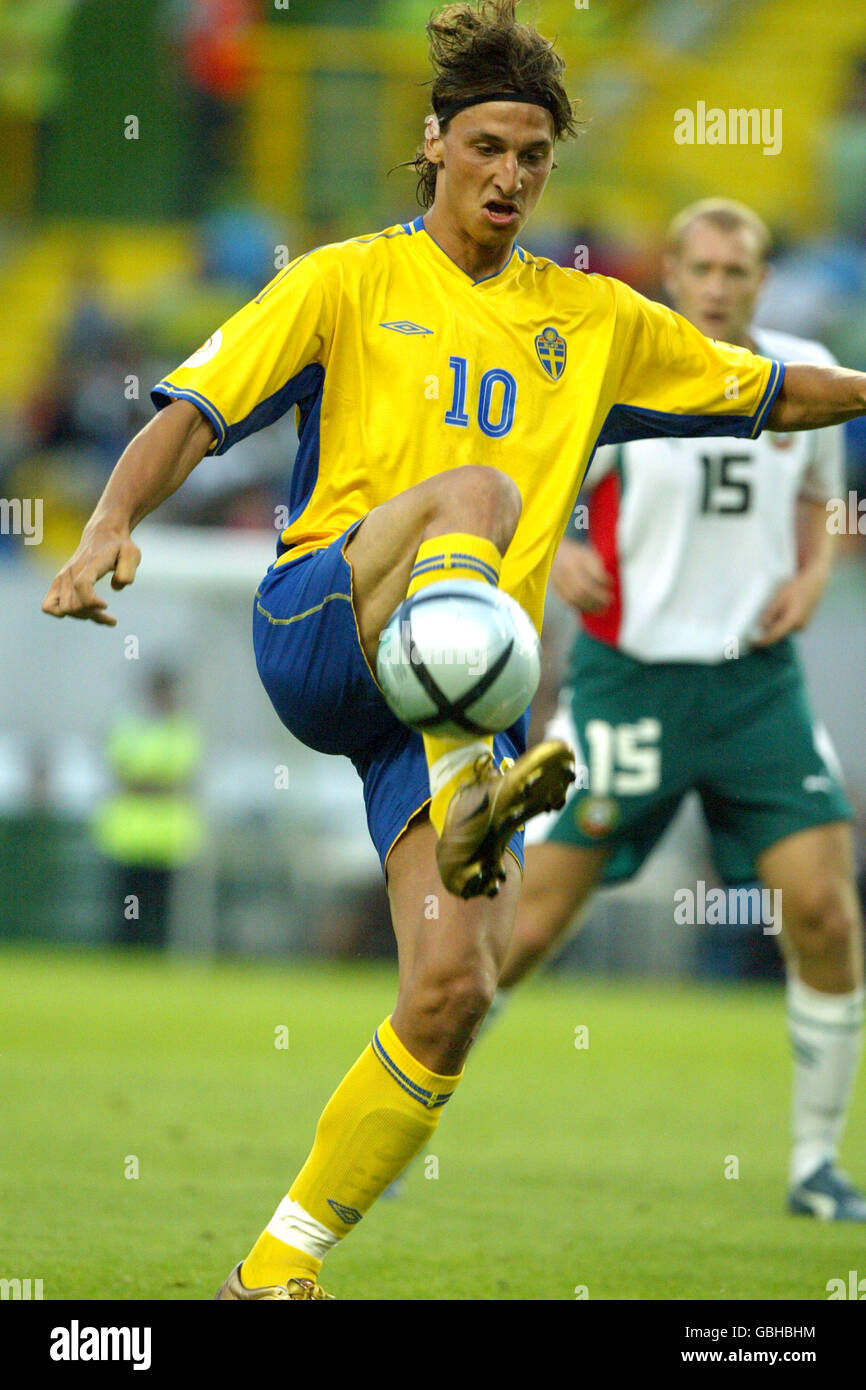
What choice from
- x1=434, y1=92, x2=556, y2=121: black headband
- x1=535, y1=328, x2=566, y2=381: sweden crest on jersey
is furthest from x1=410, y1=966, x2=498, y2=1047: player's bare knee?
x1=434, y1=92, x2=556, y2=121: black headband

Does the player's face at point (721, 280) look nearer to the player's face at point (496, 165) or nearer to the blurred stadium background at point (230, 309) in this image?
the player's face at point (496, 165)

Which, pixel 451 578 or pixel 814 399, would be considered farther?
pixel 814 399

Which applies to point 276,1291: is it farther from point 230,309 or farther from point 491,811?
point 230,309

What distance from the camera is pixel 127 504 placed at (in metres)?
3.52

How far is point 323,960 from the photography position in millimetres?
12641

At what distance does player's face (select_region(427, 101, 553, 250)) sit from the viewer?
153 inches

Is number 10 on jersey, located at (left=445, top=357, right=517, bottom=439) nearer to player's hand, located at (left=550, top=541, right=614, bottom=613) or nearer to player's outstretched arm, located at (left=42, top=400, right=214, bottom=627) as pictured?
player's outstretched arm, located at (left=42, top=400, right=214, bottom=627)

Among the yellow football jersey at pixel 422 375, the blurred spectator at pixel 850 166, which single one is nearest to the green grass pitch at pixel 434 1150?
the yellow football jersey at pixel 422 375

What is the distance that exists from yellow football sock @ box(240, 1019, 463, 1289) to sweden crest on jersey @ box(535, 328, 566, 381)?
4.37ft

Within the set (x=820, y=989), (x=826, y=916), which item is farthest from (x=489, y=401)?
(x=820, y=989)

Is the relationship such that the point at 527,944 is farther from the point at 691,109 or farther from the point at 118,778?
the point at 691,109

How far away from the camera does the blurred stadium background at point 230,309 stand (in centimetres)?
1261

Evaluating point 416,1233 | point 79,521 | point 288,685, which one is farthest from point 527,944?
point 79,521

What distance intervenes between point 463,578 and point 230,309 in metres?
13.5
